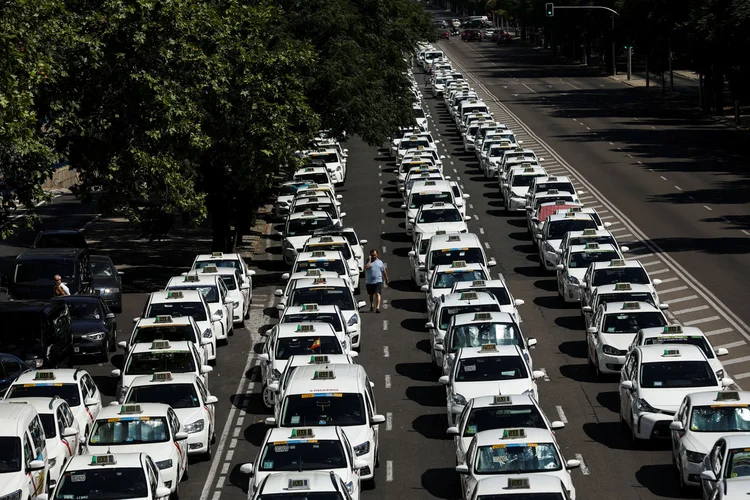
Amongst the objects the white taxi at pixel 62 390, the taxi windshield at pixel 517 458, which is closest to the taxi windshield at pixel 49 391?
the white taxi at pixel 62 390

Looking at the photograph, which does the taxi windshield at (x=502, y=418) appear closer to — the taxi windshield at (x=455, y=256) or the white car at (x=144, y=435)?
the white car at (x=144, y=435)

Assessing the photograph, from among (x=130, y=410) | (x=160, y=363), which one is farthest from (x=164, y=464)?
(x=160, y=363)

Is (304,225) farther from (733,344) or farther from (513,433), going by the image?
(513,433)

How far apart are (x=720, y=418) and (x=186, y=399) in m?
9.00

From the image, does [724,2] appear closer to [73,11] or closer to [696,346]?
[73,11]

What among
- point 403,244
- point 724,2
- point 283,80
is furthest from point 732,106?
point 283,80

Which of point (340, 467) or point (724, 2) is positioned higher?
point (724, 2)

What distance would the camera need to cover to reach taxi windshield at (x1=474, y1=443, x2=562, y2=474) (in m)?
19.4

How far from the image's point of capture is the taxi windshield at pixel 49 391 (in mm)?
24250

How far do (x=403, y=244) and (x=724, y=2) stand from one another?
3009cm

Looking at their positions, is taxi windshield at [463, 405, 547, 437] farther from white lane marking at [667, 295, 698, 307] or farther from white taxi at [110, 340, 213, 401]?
white lane marking at [667, 295, 698, 307]

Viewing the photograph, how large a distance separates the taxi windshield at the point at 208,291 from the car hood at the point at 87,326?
2.16 meters

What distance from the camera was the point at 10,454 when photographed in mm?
20453

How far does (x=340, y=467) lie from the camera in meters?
20.0
